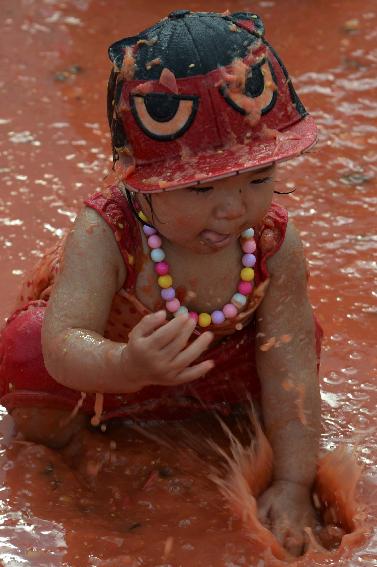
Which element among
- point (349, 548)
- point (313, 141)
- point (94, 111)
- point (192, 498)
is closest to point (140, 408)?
point (192, 498)

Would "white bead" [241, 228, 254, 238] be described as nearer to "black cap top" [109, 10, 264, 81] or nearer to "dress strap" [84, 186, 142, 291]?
"dress strap" [84, 186, 142, 291]

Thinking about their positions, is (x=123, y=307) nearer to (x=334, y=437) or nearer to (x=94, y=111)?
(x=334, y=437)

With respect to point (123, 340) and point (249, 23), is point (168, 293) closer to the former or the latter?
point (123, 340)

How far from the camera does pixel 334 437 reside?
248cm

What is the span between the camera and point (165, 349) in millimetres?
1795

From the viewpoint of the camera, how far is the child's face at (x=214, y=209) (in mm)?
1936

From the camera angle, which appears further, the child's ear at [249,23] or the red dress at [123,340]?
the red dress at [123,340]

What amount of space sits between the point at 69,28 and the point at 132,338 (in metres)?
2.89

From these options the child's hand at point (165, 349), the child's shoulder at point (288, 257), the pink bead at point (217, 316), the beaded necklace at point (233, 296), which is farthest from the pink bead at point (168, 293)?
the child's hand at point (165, 349)

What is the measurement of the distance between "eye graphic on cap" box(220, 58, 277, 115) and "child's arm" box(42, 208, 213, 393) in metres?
0.38

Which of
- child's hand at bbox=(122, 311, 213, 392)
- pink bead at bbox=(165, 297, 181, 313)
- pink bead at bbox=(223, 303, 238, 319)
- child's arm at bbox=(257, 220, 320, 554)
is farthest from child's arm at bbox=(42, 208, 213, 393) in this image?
child's arm at bbox=(257, 220, 320, 554)

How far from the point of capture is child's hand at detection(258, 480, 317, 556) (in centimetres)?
219

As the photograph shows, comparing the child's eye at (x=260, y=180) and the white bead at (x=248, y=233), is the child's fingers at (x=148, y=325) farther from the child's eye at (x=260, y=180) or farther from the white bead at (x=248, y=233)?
the white bead at (x=248, y=233)

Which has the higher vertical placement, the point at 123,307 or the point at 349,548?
the point at 123,307
